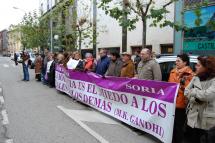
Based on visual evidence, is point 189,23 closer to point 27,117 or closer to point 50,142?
point 27,117

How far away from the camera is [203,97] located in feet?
18.5

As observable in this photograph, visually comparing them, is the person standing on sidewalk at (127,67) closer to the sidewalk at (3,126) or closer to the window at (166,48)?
the sidewalk at (3,126)

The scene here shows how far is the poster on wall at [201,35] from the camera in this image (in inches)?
611

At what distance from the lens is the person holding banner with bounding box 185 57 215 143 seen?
224 inches

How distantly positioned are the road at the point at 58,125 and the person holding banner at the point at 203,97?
1.65 meters

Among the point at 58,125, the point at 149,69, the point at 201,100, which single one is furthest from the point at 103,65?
the point at 201,100

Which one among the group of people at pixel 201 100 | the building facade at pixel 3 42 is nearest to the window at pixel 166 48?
the group of people at pixel 201 100

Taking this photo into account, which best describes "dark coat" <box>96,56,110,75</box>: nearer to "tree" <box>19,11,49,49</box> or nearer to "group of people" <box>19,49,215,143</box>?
"group of people" <box>19,49,215,143</box>

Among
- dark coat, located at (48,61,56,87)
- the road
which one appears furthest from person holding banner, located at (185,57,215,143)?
dark coat, located at (48,61,56,87)

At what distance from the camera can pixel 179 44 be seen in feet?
57.9

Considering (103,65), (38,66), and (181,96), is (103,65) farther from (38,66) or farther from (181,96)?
(38,66)

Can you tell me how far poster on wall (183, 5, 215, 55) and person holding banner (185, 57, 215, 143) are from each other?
9.21 meters

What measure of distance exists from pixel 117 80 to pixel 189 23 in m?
8.87

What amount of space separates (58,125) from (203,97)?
3989mm
